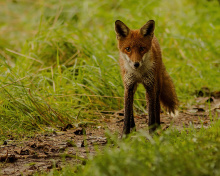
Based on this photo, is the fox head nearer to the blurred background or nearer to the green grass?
the green grass

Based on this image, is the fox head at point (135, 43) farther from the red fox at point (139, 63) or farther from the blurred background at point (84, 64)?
the blurred background at point (84, 64)

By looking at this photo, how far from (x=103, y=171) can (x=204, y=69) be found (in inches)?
200

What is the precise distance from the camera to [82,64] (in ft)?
21.8

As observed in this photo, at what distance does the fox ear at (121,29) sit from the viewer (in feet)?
14.9

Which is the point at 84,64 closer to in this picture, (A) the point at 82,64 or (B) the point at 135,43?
(A) the point at 82,64

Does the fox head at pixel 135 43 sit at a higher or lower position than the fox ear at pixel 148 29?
lower

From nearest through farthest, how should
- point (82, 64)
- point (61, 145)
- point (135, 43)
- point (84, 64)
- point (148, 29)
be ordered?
point (61, 145) < point (135, 43) < point (148, 29) < point (82, 64) < point (84, 64)

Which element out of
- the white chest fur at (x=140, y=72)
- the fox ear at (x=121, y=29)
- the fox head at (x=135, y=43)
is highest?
the fox ear at (x=121, y=29)

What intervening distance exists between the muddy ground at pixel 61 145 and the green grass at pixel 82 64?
0.81 ft

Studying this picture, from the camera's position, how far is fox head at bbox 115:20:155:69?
14.2 feet

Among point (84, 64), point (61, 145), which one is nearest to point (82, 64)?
point (84, 64)

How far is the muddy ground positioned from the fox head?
926 mm

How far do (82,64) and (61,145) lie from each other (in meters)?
2.70

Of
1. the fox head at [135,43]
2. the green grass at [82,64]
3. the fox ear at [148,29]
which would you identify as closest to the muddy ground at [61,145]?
the green grass at [82,64]
